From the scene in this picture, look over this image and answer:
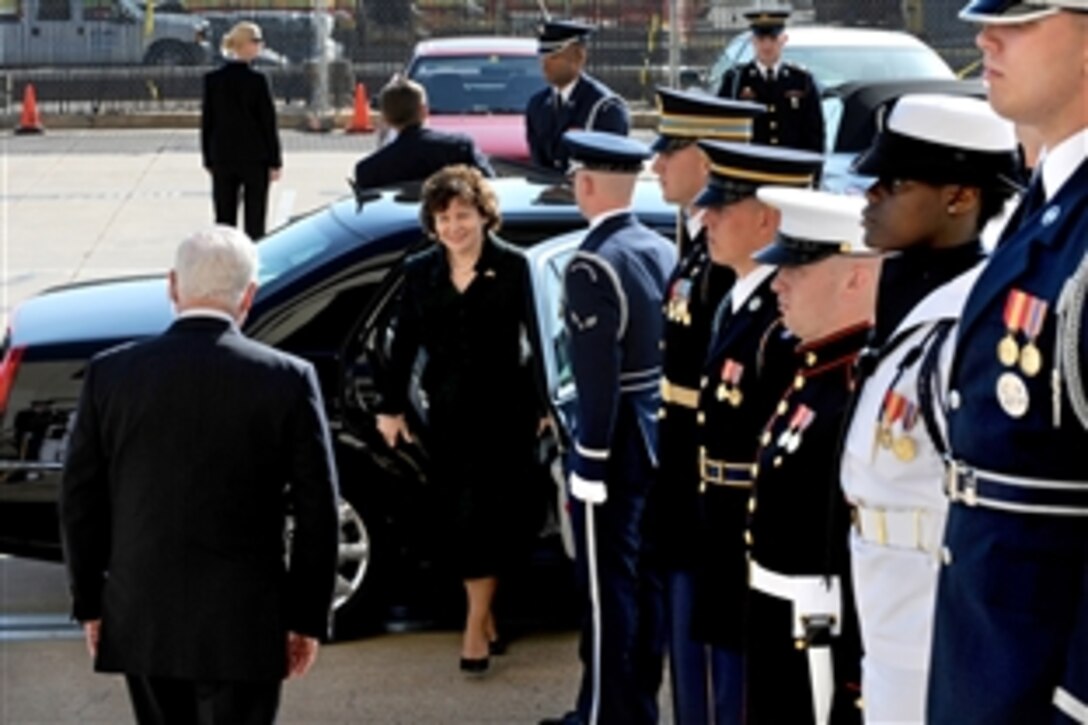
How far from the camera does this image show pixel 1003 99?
124 inches

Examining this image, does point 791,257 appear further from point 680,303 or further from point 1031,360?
point 1031,360

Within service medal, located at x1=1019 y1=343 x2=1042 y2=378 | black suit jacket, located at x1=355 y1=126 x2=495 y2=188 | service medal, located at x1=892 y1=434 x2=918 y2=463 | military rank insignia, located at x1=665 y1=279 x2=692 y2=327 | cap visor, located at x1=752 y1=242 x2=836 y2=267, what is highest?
service medal, located at x1=1019 y1=343 x2=1042 y2=378

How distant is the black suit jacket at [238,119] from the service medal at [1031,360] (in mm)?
11184

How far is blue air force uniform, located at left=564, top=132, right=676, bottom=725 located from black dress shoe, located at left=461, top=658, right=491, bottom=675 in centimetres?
83

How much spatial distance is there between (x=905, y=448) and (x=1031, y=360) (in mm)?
792

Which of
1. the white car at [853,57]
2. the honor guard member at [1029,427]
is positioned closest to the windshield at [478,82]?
the white car at [853,57]

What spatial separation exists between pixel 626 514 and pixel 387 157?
417 centimetres

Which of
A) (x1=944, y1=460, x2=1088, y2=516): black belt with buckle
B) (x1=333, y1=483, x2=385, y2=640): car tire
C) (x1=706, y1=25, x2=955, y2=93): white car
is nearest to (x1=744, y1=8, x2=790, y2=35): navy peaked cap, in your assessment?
(x1=706, y1=25, x2=955, y2=93): white car

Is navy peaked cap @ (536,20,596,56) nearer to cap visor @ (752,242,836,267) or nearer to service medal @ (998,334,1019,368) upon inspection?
cap visor @ (752,242,836,267)

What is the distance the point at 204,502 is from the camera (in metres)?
4.86

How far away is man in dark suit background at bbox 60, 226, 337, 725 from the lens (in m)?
4.86

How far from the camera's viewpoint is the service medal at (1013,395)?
119 inches

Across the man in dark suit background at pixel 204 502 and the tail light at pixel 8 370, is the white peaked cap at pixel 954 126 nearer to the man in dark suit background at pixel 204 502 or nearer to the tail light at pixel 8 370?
the man in dark suit background at pixel 204 502

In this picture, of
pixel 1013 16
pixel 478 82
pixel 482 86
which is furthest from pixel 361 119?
pixel 1013 16
